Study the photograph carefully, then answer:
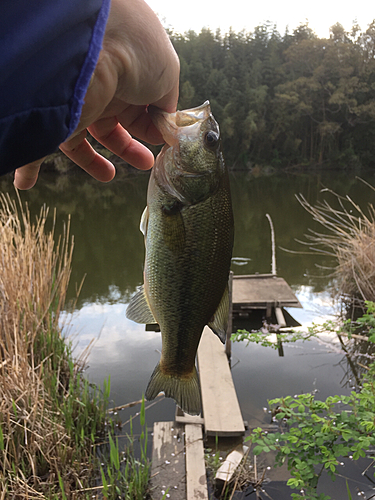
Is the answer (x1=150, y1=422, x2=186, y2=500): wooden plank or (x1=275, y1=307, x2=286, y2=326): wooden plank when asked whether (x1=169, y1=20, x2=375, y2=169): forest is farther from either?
(x1=150, y1=422, x2=186, y2=500): wooden plank

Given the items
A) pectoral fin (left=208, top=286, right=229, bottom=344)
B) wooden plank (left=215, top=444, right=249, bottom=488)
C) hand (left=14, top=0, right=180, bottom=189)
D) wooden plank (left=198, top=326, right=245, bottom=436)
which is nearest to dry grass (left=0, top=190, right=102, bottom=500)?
wooden plank (left=215, top=444, right=249, bottom=488)

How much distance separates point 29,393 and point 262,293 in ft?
21.8

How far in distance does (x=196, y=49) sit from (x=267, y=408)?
5054 centimetres

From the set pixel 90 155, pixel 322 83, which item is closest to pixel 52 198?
pixel 90 155

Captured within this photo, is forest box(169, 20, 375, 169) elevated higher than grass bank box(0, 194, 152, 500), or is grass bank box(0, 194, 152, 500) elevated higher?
forest box(169, 20, 375, 169)

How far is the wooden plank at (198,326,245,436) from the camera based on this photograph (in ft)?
14.3

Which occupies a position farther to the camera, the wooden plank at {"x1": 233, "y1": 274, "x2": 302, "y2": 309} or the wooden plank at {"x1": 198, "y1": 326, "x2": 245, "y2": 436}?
the wooden plank at {"x1": 233, "y1": 274, "x2": 302, "y2": 309}

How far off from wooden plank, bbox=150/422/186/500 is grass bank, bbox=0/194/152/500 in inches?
6.3

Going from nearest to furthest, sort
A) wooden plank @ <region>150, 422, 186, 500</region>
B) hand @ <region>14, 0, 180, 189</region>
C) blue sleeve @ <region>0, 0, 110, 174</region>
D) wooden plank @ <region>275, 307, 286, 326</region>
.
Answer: blue sleeve @ <region>0, 0, 110, 174</region> < hand @ <region>14, 0, 180, 189</region> < wooden plank @ <region>150, 422, 186, 500</region> < wooden plank @ <region>275, 307, 286, 326</region>

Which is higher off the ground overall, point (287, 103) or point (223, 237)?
point (287, 103)

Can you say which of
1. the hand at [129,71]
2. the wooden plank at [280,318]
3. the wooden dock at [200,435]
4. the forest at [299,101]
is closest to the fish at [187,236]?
the hand at [129,71]

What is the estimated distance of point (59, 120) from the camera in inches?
31.8

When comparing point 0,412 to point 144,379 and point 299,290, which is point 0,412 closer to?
point 144,379

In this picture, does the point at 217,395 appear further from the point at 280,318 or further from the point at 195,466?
the point at 280,318
